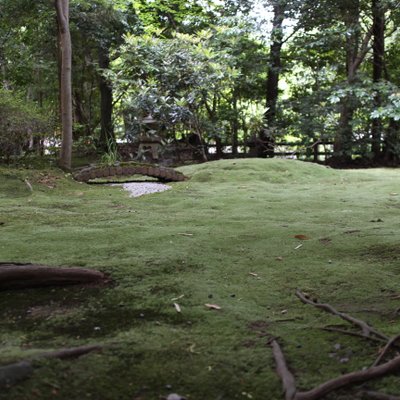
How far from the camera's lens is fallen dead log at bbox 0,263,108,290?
2334 mm

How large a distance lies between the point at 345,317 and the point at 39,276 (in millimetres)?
1547

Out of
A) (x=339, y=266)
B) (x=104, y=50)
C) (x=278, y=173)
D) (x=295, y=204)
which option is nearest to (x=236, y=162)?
(x=278, y=173)

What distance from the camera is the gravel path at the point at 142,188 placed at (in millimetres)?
6809

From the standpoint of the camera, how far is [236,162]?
9.38 metres

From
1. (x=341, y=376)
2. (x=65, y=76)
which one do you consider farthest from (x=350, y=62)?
(x=341, y=376)

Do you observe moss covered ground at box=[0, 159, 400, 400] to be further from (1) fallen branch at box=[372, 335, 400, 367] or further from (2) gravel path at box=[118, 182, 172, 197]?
(2) gravel path at box=[118, 182, 172, 197]

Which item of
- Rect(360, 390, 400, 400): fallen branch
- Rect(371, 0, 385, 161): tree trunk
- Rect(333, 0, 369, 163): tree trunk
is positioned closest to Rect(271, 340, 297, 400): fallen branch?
Rect(360, 390, 400, 400): fallen branch

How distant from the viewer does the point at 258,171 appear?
8.80 metres

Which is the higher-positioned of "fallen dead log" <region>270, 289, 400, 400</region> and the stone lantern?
the stone lantern

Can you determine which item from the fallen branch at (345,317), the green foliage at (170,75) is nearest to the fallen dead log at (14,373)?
the fallen branch at (345,317)

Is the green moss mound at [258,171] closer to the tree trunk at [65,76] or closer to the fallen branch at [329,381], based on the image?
the tree trunk at [65,76]

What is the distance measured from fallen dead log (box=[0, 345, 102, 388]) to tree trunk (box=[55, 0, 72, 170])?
22.4ft

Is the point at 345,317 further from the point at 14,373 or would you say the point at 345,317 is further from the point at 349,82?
the point at 349,82

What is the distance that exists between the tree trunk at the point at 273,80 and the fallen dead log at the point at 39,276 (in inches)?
428
